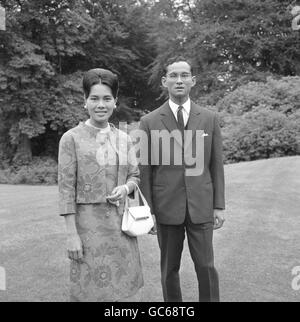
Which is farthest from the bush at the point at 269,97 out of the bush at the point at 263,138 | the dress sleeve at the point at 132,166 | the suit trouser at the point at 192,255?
the dress sleeve at the point at 132,166

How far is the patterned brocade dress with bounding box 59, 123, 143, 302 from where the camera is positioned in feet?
8.77

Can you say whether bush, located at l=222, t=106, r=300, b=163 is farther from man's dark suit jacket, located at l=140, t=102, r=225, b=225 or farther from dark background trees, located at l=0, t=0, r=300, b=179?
man's dark suit jacket, located at l=140, t=102, r=225, b=225

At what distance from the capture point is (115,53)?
78.5 ft

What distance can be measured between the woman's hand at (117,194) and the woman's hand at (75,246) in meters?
0.30

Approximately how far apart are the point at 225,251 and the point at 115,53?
20.1m

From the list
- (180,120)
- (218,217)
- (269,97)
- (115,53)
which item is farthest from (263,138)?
(115,53)

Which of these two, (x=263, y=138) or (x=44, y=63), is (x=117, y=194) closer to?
(x=263, y=138)

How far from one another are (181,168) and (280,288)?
6.70 ft

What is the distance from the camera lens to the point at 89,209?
268cm

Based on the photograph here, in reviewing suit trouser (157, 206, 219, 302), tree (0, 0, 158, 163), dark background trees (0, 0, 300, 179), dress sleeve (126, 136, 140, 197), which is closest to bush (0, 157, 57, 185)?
dark background trees (0, 0, 300, 179)

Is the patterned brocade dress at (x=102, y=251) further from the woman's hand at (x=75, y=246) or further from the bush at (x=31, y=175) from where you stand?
the bush at (x=31, y=175)

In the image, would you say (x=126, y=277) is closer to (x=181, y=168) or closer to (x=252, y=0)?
(x=181, y=168)
